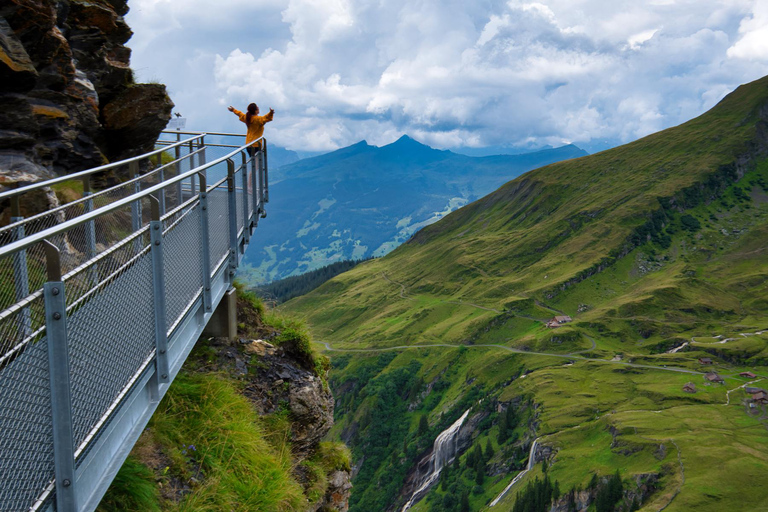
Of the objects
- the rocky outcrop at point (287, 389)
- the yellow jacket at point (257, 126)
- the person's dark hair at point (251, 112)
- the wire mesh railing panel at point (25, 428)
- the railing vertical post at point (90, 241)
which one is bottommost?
the rocky outcrop at point (287, 389)

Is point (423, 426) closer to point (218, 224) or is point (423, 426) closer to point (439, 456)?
point (439, 456)

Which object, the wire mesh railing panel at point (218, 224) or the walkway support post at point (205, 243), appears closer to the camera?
the walkway support post at point (205, 243)

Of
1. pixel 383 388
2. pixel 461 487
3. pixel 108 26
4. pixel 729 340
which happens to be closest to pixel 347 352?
pixel 383 388

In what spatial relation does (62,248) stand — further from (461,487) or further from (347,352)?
(347,352)

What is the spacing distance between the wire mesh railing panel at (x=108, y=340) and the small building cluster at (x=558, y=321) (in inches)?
7450

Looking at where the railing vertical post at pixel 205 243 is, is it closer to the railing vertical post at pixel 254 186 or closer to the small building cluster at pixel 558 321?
the railing vertical post at pixel 254 186

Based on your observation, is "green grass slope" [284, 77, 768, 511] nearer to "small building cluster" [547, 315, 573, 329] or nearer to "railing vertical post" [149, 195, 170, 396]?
"small building cluster" [547, 315, 573, 329]

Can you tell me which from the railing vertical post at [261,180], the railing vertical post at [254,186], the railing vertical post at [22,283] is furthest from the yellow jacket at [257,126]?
the railing vertical post at [22,283]

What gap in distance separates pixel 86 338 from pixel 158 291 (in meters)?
1.58

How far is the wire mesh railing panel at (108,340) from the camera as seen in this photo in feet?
15.0

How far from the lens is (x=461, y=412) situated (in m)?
161

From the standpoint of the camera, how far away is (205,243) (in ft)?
28.0

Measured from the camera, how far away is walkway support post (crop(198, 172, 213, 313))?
8.34 m

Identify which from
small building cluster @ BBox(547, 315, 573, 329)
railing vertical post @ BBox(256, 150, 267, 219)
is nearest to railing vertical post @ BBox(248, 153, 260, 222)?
railing vertical post @ BBox(256, 150, 267, 219)
